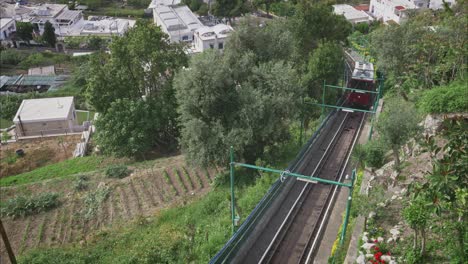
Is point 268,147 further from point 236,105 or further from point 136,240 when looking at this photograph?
point 136,240

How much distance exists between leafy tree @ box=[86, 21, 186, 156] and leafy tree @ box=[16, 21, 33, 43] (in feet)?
166

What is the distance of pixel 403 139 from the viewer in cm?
1812

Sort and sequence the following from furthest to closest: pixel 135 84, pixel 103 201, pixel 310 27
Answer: pixel 310 27
pixel 135 84
pixel 103 201

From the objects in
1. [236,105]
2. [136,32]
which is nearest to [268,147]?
[236,105]

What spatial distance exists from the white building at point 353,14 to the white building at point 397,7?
2108mm

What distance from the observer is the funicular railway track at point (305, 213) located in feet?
57.8

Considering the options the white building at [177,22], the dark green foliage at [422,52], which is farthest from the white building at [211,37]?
the dark green foliage at [422,52]

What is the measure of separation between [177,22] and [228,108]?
4514 cm

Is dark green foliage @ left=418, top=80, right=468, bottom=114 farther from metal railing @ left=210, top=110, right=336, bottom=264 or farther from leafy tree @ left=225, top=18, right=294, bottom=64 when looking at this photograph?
leafy tree @ left=225, top=18, right=294, bottom=64

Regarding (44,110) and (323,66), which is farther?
(44,110)

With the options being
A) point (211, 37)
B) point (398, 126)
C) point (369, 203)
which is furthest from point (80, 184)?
point (211, 37)

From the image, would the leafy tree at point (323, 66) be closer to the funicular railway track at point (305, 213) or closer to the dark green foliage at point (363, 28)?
the funicular railway track at point (305, 213)

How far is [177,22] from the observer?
214 ft

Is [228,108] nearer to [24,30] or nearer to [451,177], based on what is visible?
[451,177]
